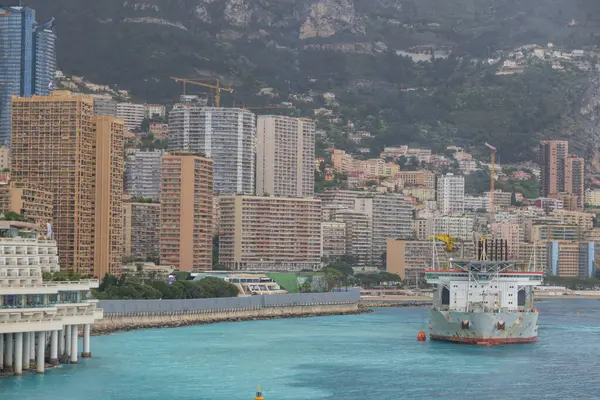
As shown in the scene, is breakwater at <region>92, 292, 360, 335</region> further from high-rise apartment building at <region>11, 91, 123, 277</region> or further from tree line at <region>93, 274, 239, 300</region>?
high-rise apartment building at <region>11, 91, 123, 277</region>

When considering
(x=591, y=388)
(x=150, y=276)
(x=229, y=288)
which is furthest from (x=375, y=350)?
(x=150, y=276)

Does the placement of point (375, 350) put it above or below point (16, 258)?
below

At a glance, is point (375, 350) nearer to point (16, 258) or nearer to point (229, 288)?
point (16, 258)

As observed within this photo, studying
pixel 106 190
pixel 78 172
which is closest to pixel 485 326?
pixel 106 190

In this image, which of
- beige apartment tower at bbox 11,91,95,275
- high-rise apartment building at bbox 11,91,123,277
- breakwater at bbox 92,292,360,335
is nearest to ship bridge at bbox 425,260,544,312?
breakwater at bbox 92,292,360,335

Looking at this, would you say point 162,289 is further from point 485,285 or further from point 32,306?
point 32,306
